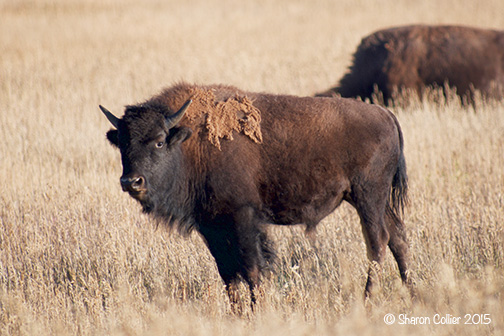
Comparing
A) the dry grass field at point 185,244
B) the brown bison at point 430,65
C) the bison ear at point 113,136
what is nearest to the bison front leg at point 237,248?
the dry grass field at point 185,244

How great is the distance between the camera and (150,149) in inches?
205

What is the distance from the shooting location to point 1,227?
22.3 feet

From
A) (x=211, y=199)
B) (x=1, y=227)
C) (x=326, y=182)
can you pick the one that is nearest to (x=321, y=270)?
(x=326, y=182)

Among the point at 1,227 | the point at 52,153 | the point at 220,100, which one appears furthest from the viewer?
the point at 52,153

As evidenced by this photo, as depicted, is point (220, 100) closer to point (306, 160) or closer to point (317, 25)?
point (306, 160)

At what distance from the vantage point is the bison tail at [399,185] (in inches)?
236

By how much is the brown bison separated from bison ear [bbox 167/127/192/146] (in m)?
7.46

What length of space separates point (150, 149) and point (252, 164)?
3.23 feet

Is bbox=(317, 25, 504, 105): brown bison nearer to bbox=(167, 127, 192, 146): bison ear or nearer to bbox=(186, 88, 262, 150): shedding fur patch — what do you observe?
bbox=(186, 88, 262, 150): shedding fur patch

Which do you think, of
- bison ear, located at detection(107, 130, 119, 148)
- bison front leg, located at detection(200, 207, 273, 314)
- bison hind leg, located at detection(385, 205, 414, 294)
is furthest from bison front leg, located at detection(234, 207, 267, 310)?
bison hind leg, located at detection(385, 205, 414, 294)

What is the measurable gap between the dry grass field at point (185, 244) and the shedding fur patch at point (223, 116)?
139cm

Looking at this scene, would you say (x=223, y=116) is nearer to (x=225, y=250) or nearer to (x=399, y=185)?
(x=225, y=250)

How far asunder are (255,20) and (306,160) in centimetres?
2201

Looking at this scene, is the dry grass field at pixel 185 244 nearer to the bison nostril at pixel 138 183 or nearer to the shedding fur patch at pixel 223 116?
the bison nostril at pixel 138 183
